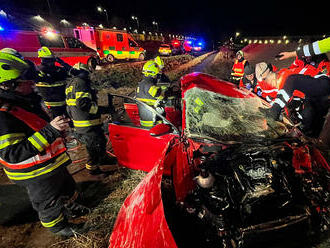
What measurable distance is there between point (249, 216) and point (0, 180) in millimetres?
4342

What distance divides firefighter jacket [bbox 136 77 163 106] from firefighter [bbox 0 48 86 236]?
174cm

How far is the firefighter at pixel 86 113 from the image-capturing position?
9.06 feet

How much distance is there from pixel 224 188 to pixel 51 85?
13.9 ft

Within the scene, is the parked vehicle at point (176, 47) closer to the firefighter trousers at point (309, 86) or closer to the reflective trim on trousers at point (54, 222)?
the firefighter trousers at point (309, 86)

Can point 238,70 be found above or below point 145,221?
above

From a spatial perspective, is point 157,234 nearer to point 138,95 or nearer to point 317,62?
point 138,95

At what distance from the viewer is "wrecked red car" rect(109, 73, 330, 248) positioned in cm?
133

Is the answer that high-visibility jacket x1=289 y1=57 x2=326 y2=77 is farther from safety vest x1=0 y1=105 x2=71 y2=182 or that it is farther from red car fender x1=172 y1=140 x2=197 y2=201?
safety vest x1=0 y1=105 x2=71 y2=182

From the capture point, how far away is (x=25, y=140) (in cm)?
159

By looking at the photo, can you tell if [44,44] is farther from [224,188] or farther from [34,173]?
[224,188]

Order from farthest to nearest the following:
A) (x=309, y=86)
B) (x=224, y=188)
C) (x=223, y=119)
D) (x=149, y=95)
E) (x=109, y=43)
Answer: (x=109, y=43)
(x=149, y=95)
(x=309, y=86)
(x=223, y=119)
(x=224, y=188)

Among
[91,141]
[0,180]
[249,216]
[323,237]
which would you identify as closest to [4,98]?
[91,141]

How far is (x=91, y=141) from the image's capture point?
3.13 metres

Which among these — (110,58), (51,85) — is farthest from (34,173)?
(110,58)
